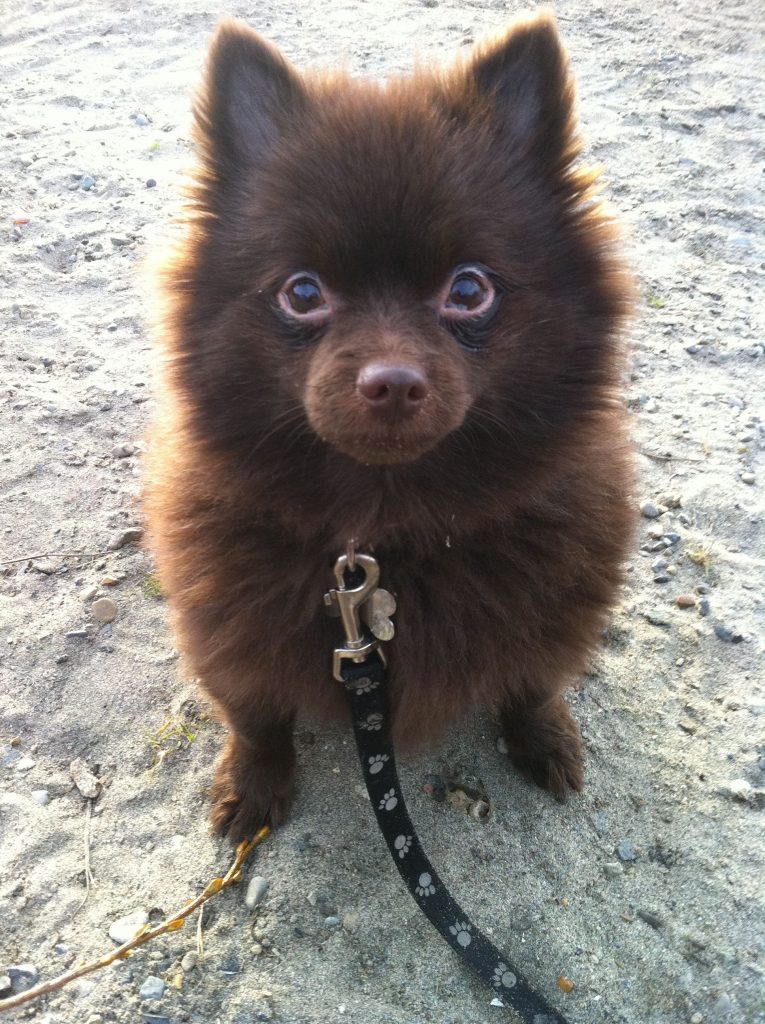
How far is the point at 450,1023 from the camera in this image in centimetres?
212

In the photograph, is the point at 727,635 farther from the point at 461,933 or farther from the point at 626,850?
the point at 461,933

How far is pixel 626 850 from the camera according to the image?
2484mm

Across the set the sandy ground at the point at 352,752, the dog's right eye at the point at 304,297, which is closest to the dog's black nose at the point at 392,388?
the dog's right eye at the point at 304,297

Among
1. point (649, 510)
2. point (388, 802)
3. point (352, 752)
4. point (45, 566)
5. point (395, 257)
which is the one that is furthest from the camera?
point (649, 510)

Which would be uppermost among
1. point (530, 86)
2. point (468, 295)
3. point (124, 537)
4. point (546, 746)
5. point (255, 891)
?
point (530, 86)

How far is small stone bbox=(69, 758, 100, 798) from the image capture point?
101 inches

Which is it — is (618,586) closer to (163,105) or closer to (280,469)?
(280,469)

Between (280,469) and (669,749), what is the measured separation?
1.68 m

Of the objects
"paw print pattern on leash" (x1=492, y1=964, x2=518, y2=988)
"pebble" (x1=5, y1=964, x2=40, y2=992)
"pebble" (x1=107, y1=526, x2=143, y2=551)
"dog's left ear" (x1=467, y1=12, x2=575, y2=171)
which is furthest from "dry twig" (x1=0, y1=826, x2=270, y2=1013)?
"dog's left ear" (x1=467, y1=12, x2=575, y2=171)

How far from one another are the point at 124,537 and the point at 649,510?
7.22ft

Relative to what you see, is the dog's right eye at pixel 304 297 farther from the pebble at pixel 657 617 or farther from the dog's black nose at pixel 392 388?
the pebble at pixel 657 617

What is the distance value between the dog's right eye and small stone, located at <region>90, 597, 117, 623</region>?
65.6 inches

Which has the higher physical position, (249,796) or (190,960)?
(249,796)

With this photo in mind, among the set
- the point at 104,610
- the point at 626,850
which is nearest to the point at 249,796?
the point at 104,610
